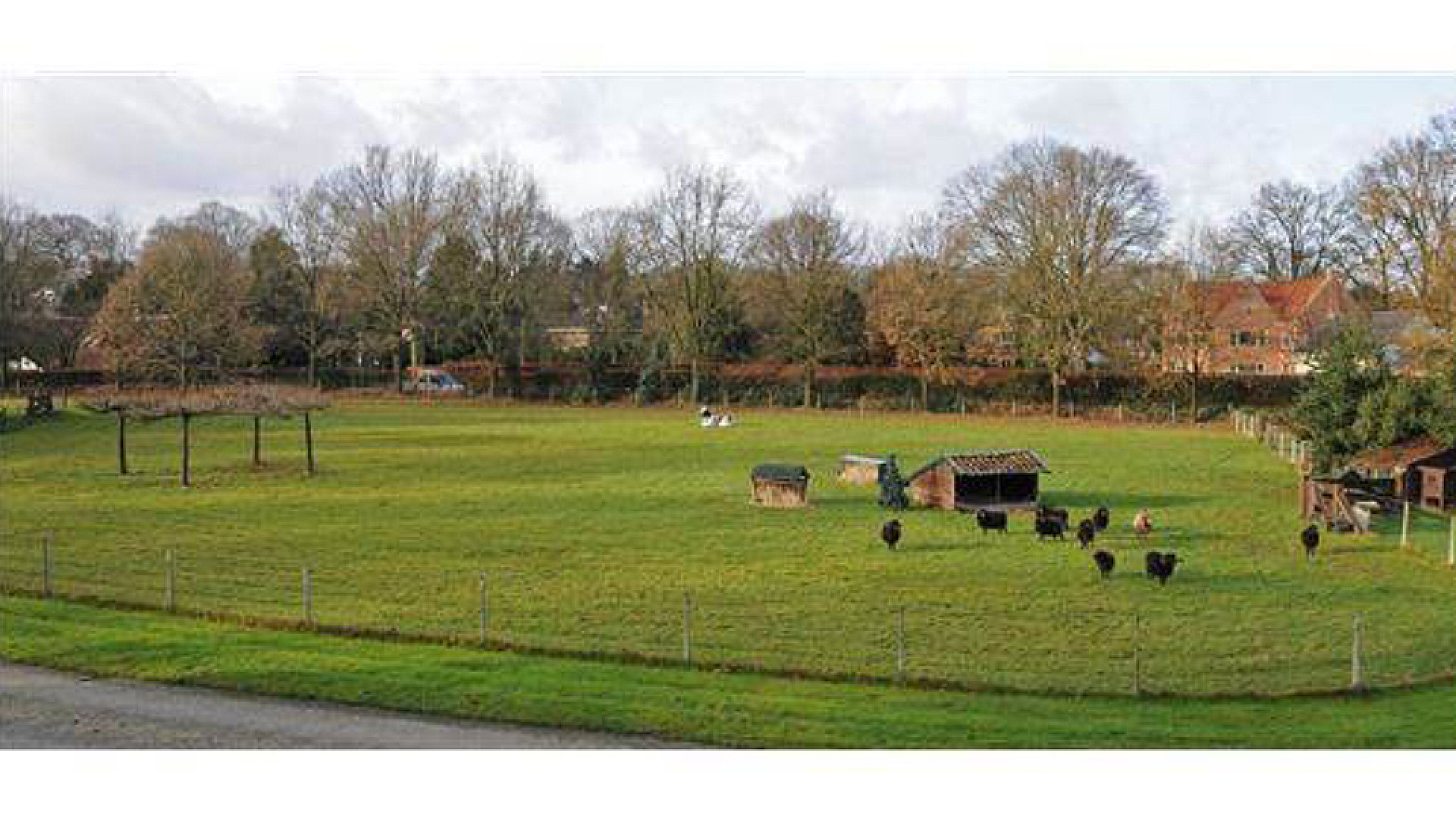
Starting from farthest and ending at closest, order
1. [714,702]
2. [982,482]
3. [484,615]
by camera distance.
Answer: [982,482]
[484,615]
[714,702]

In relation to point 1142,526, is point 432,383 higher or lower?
higher

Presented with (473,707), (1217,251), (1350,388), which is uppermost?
(1217,251)

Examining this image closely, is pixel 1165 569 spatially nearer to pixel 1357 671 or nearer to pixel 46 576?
pixel 1357 671

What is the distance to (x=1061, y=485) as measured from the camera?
3784 centimetres

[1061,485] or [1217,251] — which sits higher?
[1217,251]

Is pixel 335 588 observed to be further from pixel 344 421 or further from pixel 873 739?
pixel 344 421

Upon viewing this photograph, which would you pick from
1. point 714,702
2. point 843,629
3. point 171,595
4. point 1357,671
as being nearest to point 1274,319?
point 843,629

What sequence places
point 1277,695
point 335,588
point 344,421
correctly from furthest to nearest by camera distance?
1. point 344,421
2. point 335,588
3. point 1277,695

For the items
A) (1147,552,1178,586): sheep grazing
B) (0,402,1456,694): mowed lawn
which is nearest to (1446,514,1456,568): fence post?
(0,402,1456,694): mowed lawn

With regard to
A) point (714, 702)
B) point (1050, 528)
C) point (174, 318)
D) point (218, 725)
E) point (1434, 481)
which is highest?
point (174, 318)

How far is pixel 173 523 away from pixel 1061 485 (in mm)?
22969

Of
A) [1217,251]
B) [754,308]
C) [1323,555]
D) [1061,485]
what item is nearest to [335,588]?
[1323,555]

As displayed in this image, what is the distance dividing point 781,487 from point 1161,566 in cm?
1180

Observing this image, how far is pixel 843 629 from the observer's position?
20.0m
